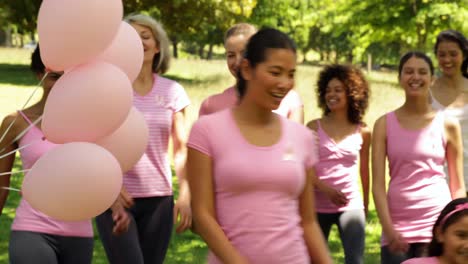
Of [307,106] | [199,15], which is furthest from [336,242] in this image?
[199,15]

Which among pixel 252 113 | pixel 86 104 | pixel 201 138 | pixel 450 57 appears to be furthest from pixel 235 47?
pixel 450 57

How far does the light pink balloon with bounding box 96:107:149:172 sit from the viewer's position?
13.5ft

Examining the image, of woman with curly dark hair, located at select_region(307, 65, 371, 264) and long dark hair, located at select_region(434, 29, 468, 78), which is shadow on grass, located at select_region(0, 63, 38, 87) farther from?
long dark hair, located at select_region(434, 29, 468, 78)

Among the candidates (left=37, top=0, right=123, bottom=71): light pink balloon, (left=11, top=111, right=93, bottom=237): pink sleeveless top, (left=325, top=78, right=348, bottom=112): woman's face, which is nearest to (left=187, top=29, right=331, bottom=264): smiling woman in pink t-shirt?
(left=37, top=0, right=123, bottom=71): light pink balloon

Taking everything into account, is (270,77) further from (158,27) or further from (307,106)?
(307,106)

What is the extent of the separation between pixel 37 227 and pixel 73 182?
76 centimetres

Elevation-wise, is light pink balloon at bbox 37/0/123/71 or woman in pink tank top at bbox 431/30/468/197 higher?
light pink balloon at bbox 37/0/123/71

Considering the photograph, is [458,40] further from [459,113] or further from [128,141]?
[128,141]

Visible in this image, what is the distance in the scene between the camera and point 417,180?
16.3ft

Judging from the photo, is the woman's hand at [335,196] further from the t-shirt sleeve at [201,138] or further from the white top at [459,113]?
the t-shirt sleeve at [201,138]

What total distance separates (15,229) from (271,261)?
1.62 metres

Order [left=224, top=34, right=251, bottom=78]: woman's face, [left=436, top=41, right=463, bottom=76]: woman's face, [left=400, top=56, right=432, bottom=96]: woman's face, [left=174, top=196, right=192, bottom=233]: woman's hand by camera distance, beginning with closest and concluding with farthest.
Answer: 1. [left=174, top=196, right=192, bottom=233]: woman's hand
2. [left=224, top=34, right=251, bottom=78]: woman's face
3. [left=400, top=56, right=432, bottom=96]: woman's face
4. [left=436, top=41, right=463, bottom=76]: woman's face

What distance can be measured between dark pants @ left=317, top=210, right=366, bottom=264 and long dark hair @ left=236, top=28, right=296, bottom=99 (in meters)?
2.40

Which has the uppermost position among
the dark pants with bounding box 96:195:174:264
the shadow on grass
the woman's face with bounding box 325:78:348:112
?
the woman's face with bounding box 325:78:348:112
